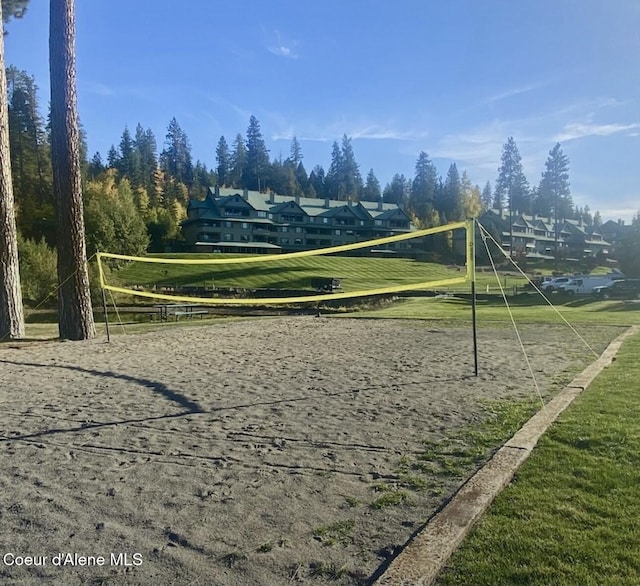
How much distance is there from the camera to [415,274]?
193ft

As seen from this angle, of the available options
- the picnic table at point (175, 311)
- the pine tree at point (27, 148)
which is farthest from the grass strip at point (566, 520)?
the pine tree at point (27, 148)

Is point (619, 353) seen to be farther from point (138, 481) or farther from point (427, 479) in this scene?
point (138, 481)

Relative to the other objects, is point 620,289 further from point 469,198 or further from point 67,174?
point 469,198

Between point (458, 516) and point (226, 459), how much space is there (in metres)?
1.96

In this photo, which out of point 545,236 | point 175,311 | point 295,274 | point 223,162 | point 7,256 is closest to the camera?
point 7,256

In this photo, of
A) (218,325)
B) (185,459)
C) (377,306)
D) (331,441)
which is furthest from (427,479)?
(377,306)

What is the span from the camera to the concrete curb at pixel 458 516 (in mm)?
2535

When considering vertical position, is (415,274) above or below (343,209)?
below

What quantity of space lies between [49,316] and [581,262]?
243 feet

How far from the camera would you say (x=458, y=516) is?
306 cm

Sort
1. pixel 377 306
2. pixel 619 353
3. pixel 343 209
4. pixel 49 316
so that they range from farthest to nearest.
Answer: pixel 343 209 < pixel 377 306 < pixel 49 316 < pixel 619 353

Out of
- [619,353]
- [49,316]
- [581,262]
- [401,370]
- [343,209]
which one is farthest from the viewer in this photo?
[343,209]

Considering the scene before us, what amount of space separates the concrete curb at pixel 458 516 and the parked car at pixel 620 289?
31386mm

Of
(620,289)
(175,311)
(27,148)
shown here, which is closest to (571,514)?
(175,311)
